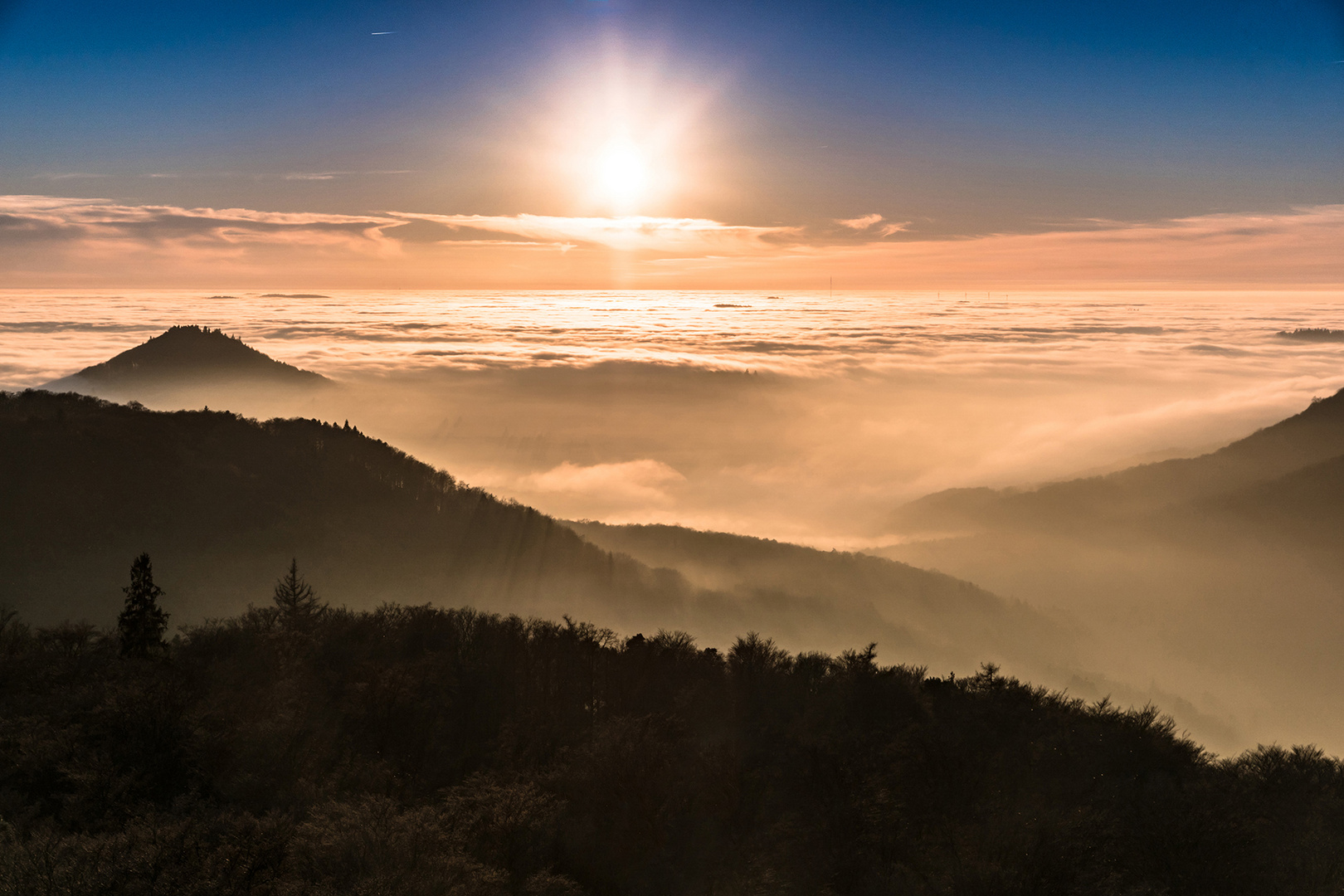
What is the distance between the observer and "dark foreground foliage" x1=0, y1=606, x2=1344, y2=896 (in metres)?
33.0

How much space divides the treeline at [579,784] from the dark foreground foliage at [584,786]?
170 millimetres

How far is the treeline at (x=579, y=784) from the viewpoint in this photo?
109ft

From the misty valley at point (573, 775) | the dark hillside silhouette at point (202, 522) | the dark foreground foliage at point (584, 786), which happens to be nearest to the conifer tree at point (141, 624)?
the misty valley at point (573, 775)

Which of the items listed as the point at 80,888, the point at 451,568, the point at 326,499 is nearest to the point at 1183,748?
the point at 80,888

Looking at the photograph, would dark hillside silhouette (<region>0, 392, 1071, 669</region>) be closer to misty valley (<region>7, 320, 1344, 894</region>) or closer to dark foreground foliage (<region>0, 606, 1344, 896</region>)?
misty valley (<region>7, 320, 1344, 894</region>)

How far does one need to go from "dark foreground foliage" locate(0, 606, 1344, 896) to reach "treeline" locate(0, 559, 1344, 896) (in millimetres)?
170

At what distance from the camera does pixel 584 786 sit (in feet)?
150

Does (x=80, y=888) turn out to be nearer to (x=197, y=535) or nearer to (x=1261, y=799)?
(x=1261, y=799)

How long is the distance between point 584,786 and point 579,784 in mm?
361

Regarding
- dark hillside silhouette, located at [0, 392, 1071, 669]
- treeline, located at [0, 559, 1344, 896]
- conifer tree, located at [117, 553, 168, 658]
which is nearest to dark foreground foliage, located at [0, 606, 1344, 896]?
treeline, located at [0, 559, 1344, 896]

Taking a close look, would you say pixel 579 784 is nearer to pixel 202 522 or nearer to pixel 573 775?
pixel 573 775

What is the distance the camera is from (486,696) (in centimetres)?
6356

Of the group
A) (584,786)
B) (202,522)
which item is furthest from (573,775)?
(202,522)

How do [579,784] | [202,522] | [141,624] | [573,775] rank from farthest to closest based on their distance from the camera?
[202,522] < [141,624] < [573,775] < [579,784]
